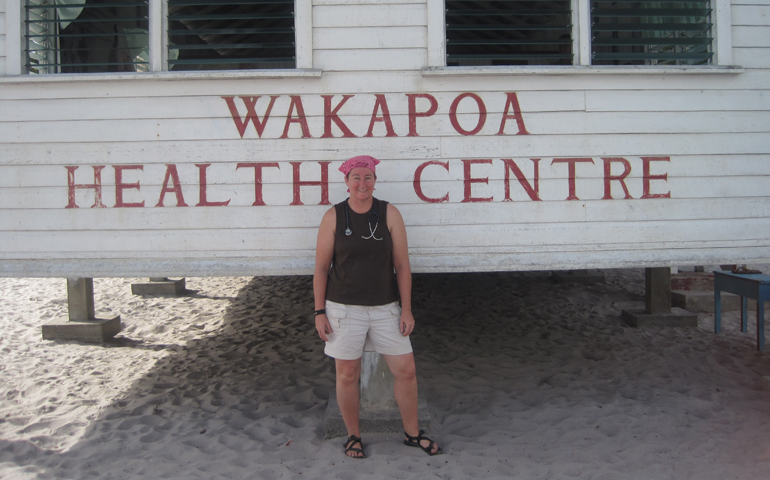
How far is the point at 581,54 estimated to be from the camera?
374 cm

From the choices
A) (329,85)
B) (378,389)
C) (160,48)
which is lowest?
(378,389)

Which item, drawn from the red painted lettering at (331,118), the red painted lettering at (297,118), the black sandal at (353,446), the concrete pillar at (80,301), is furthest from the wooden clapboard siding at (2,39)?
the black sandal at (353,446)

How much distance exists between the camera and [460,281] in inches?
344

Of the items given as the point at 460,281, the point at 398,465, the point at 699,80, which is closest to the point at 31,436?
the point at 398,465

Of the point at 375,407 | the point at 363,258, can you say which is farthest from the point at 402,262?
the point at 375,407

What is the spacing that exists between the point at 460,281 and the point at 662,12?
5.47 m

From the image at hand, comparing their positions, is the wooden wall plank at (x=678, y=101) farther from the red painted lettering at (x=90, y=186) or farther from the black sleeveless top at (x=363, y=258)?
the red painted lettering at (x=90, y=186)

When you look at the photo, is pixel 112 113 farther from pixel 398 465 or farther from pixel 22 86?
pixel 398 465

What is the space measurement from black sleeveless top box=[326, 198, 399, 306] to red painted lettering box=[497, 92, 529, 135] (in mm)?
1172

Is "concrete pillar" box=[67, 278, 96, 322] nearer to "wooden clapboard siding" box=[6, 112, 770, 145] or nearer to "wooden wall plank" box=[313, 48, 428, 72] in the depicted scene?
"wooden clapboard siding" box=[6, 112, 770, 145]

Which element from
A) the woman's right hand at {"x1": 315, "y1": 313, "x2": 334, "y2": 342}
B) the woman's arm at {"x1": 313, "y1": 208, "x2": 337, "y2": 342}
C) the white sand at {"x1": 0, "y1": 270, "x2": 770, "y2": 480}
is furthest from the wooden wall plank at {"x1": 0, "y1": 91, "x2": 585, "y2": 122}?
the white sand at {"x1": 0, "y1": 270, "x2": 770, "y2": 480}

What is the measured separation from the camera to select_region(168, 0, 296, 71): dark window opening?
3.69 m

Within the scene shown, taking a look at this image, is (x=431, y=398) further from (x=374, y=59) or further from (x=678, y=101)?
(x=678, y=101)

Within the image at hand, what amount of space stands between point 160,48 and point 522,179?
2.72 m
